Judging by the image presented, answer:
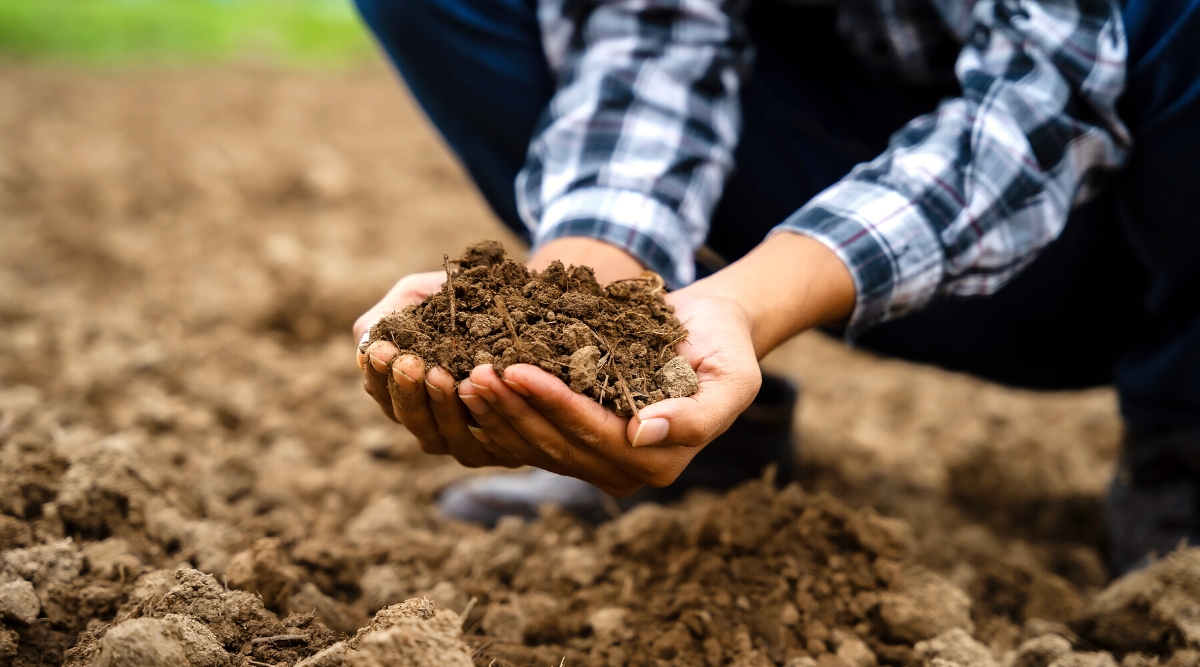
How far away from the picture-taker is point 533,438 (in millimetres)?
1020

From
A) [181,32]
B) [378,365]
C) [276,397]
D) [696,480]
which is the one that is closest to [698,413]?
[378,365]

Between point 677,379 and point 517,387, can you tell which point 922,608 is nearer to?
point 677,379

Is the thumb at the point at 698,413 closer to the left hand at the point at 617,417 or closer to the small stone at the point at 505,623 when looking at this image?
the left hand at the point at 617,417

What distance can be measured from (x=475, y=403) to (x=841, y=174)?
1125mm

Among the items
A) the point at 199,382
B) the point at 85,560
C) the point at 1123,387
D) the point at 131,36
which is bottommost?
the point at 1123,387

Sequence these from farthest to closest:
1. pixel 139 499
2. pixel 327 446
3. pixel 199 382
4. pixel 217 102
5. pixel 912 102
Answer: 1. pixel 217 102
2. pixel 199 382
3. pixel 327 446
4. pixel 912 102
5. pixel 139 499

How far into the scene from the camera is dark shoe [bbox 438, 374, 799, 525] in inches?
68.6

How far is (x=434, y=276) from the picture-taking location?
1.24 meters

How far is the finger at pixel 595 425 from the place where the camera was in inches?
37.9

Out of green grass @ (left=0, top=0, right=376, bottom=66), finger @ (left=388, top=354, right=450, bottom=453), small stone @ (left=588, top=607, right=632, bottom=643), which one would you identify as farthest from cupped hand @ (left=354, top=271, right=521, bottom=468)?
green grass @ (left=0, top=0, right=376, bottom=66)

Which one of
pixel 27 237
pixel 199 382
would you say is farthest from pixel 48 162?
pixel 199 382

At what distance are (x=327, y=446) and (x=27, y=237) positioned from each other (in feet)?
6.23

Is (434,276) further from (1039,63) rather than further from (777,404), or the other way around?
(1039,63)

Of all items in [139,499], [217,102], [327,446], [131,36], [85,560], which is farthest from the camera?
[131,36]
